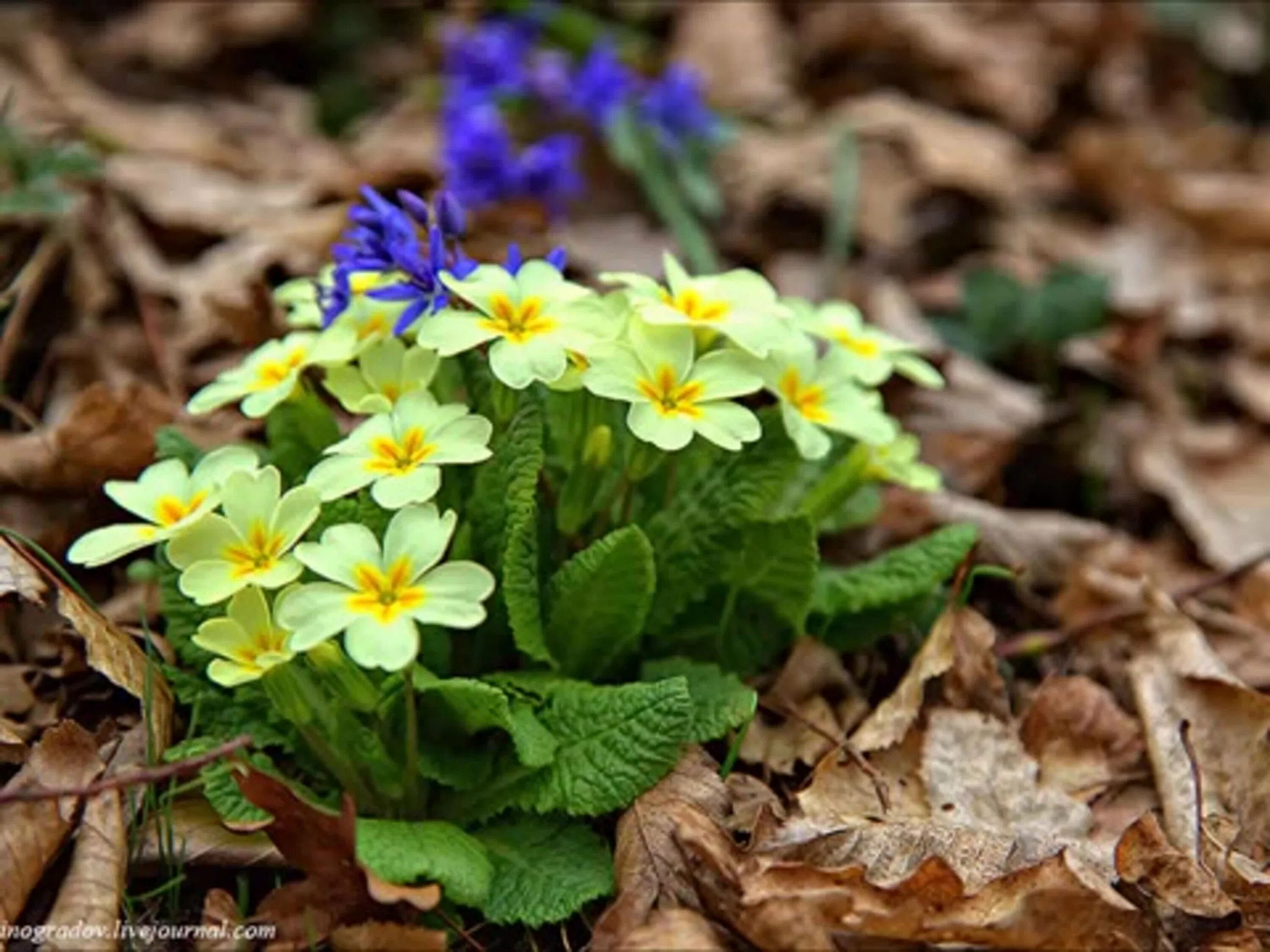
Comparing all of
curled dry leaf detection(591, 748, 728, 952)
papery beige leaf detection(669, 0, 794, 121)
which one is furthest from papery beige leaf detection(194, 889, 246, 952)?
papery beige leaf detection(669, 0, 794, 121)

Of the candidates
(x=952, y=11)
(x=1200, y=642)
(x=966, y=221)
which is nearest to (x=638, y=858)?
(x=1200, y=642)

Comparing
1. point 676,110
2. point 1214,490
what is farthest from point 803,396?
point 676,110

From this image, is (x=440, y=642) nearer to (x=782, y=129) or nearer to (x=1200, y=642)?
(x=1200, y=642)

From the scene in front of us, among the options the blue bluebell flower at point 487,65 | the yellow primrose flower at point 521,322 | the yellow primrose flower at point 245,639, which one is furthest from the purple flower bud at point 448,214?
the blue bluebell flower at point 487,65

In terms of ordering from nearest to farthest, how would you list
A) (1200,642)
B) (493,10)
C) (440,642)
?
(440,642) < (1200,642) < (493,10)

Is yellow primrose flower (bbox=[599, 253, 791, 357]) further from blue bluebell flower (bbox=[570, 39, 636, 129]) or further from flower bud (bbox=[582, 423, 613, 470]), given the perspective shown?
blue bluebell flower (bbox=[570, 39, 636, 129])

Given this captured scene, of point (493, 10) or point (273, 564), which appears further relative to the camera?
point (493, 10)

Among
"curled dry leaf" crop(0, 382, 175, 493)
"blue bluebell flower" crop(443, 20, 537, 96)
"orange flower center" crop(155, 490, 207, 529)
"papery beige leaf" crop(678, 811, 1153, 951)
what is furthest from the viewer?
"blue bluebell flower" crop(443, 20, 537, 96)
